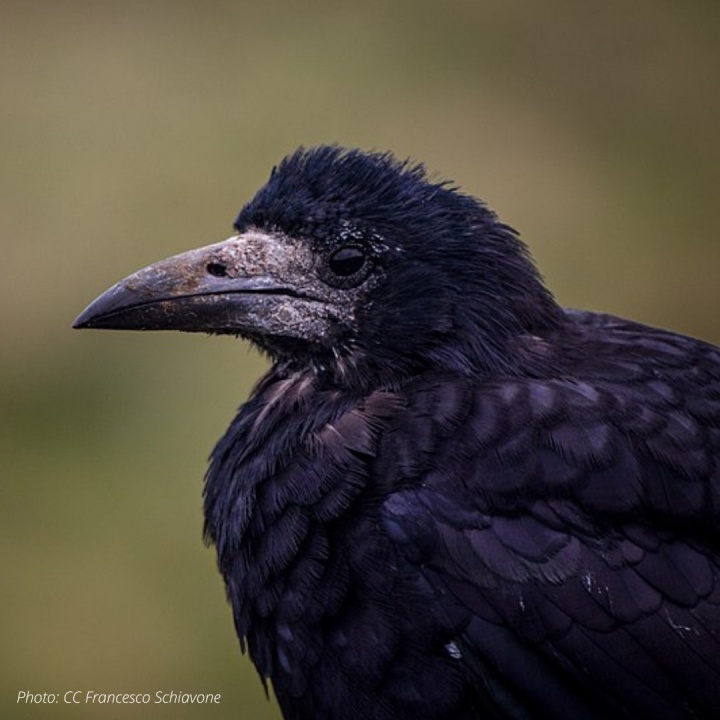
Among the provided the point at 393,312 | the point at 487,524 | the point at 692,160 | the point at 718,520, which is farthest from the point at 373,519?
the point at 692,160

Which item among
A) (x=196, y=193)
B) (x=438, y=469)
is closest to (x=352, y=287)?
(x=438, y=469)

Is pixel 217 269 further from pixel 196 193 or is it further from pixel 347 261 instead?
pixel 196 193

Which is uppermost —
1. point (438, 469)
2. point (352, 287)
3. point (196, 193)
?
point (352, 287)

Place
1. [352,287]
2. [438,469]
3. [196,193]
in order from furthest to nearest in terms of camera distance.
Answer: [196,193], [352,287], [438,469]

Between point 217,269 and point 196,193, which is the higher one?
point 217,269

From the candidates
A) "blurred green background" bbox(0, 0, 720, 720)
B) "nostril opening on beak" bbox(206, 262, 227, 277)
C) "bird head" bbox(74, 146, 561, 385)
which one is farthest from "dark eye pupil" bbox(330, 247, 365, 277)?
"blurred green background" bbox(0, 0, 720, 720)

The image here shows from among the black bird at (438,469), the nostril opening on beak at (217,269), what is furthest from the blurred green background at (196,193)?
the nostril opening on beak at (217,269)

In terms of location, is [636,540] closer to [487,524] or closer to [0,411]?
[487,524]

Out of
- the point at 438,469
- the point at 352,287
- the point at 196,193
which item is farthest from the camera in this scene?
the point at 196,193
